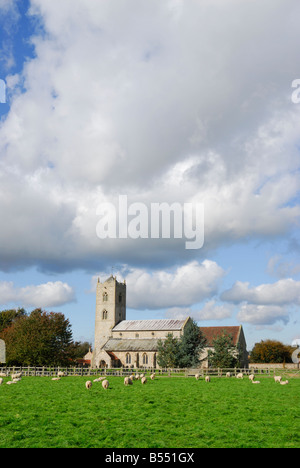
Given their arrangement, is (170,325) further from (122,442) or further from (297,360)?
(122,442)

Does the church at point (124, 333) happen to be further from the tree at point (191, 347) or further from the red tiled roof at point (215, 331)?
the tree at point (191, 347)

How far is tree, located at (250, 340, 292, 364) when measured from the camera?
283ft

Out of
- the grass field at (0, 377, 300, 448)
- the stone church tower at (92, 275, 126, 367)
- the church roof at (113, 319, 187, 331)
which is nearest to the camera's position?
the grass field at (0, 377, 300, 448)

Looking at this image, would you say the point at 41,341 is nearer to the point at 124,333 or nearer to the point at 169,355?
the point at 169,355

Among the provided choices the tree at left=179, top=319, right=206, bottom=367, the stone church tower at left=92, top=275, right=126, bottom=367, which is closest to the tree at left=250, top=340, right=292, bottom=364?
the stone church tower at left=92, top=275, right=126, bottom=367

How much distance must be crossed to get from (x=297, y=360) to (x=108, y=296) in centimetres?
4679

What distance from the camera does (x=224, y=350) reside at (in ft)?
177

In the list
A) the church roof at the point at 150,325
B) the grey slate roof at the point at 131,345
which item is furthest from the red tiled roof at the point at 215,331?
the grey slate roof at the point at 131,345

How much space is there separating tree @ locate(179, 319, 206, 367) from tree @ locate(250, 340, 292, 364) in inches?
1377

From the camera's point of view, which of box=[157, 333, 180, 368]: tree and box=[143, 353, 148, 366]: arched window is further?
box=[143, 353, 148, 366]: arched window

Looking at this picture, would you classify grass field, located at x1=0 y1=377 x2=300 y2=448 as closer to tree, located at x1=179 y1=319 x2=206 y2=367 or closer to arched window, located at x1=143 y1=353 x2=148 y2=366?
tree, located at x1=179 y1=319 x2=206 y2=367

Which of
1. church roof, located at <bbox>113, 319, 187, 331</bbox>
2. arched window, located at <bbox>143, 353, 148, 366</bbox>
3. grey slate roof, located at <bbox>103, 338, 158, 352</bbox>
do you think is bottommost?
arched window, located at <bbox>143, 353, 148, 366</bbox>

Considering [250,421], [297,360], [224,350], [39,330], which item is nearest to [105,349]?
[39,330]
